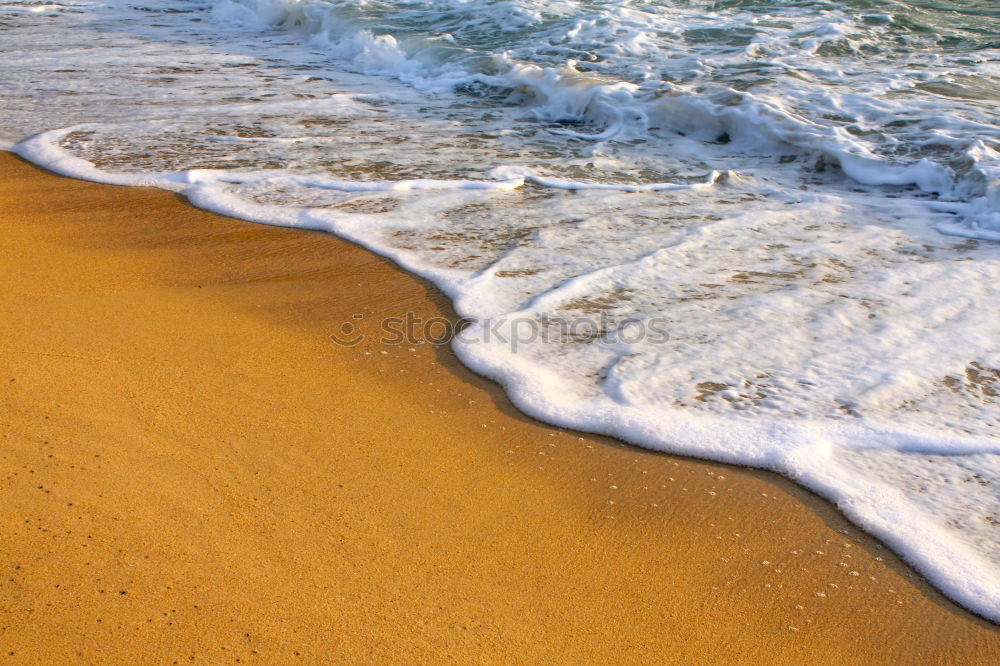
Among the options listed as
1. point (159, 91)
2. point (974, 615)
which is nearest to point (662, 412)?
point (974, 615)

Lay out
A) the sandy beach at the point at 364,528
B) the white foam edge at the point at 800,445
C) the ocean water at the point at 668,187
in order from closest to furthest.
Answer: the sandy beach at the point at 364,528 < the white foam edge at the point at 800,445 < the ocean water at the point at 668,187

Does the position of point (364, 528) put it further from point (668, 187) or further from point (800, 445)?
point (668, 187)

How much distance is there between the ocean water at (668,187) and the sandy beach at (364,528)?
0.19 m

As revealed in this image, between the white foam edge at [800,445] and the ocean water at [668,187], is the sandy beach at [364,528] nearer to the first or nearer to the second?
the white foam edge at [800,445]

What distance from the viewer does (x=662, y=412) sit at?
274cm

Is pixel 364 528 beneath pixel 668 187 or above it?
above

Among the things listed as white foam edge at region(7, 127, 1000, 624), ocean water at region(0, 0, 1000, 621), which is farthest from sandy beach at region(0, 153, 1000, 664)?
ocean water at region(0, 0, 1000, 621)

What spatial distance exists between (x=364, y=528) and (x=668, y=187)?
3.43 meters

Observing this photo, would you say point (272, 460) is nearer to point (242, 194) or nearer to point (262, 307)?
point (262, 307)

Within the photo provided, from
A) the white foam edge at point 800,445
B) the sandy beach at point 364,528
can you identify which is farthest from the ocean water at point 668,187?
the sandy beach at point 364,528

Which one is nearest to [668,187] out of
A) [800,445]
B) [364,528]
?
[800,445]

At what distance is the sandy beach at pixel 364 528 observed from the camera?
1860mm

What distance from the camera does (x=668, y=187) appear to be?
5.09 metres

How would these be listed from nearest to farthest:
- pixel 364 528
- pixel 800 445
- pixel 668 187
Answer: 1. pixel 364 528
2. pixel 800 445
3. pixel 668 187
